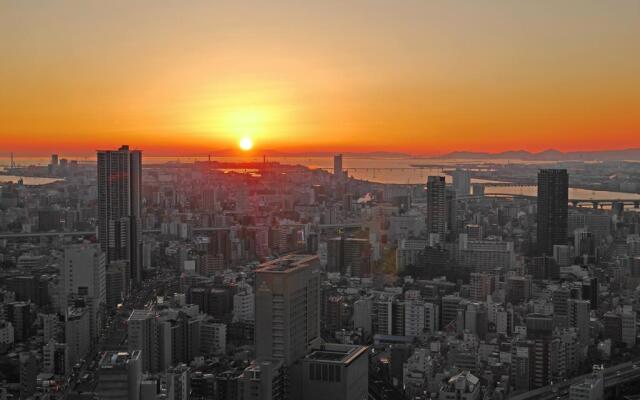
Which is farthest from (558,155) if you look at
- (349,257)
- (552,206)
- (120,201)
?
(120,201)

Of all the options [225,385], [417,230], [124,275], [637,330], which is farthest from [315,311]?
[417,230]

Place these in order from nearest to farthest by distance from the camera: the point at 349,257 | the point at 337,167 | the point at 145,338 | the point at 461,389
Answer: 1. the point at 461,389
2. the point at 145,338
3. the point at 349,257
4. the point at 337,167

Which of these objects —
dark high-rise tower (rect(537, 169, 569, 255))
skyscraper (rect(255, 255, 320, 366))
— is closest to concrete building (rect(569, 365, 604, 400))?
skyscraper (rect(255, 255, 320, 366))

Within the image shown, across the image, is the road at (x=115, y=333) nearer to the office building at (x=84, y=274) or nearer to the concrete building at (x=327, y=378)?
the office building at (x=84, y=274)

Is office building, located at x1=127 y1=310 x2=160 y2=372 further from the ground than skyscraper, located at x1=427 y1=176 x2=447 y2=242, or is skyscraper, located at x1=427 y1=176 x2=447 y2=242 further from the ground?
skyscraper, located at x1=427 y1=176 x2=447 y2=242

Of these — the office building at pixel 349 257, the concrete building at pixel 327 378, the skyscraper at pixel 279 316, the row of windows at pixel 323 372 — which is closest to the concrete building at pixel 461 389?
the concrete building at pixel 327 378

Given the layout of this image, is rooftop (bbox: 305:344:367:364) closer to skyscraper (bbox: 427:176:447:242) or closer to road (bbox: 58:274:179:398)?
road (bbox: 58:274:179:398)

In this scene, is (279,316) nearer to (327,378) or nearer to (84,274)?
(327,378)
